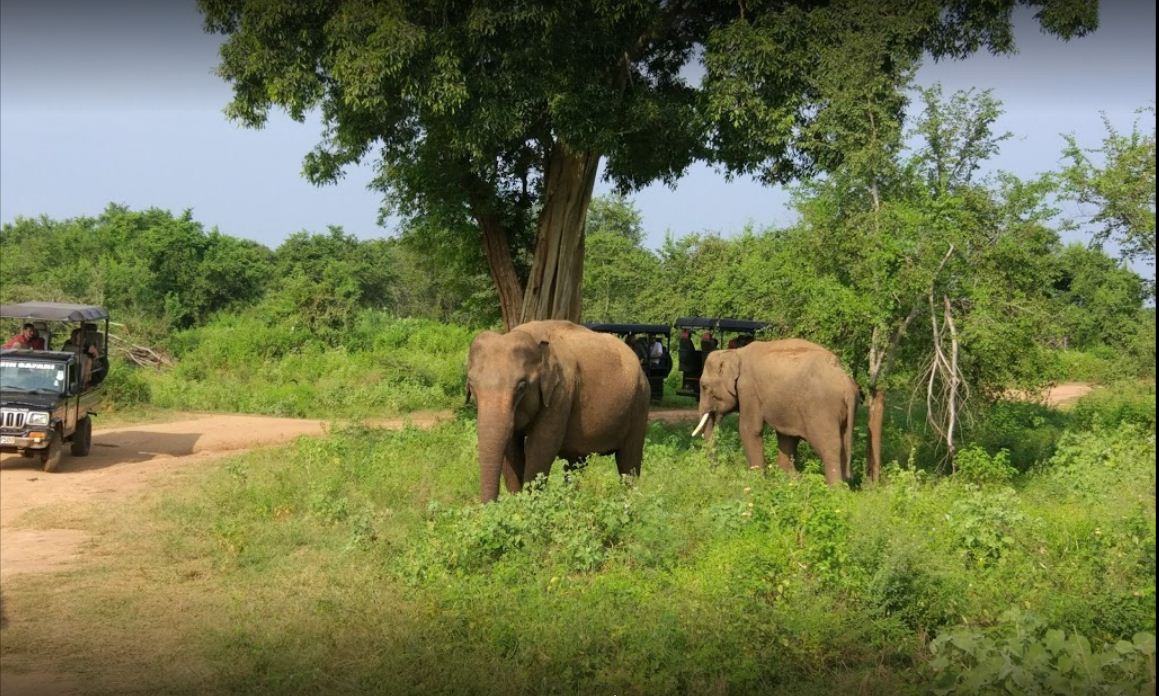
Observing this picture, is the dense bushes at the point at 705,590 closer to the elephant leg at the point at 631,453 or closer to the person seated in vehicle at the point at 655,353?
the elephant leg at the point at 631,453

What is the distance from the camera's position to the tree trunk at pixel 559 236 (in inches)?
666

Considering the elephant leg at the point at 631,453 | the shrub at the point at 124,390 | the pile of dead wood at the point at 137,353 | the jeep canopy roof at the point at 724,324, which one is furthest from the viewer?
the pile of dead wood at the point at 137,353

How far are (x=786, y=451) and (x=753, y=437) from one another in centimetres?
48

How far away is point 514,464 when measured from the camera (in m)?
10.1

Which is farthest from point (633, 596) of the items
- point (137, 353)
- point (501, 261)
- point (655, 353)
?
point (137, 353)

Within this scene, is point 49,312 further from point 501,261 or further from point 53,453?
point 501,261

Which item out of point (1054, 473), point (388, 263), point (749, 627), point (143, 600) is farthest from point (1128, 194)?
point (388, 263)

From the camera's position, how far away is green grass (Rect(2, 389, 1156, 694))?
6.14 m

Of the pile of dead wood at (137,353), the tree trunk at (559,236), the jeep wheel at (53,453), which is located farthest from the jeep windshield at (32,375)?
the pile of dead wood at (137,353)

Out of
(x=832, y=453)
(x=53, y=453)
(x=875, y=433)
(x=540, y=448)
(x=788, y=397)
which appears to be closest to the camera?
(x=540, y=448)

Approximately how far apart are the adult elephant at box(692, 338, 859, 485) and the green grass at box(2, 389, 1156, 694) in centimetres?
193

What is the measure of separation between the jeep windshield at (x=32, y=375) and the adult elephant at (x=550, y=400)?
8.19 metres

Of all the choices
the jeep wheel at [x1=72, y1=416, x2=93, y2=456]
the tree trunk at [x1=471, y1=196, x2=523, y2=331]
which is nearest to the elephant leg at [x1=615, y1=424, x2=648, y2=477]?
the tree trunk at [x1=471, y1=196, x2=523, y2=331]

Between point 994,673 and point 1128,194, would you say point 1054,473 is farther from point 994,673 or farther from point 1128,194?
point 994,673
